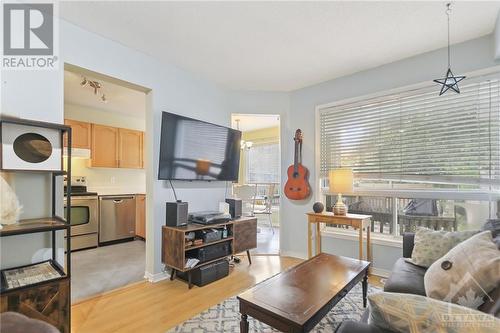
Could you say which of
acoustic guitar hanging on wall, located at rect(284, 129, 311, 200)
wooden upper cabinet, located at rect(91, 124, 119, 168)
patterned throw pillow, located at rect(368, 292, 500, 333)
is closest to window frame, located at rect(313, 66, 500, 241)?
acoustic guitar hanging on wall, located at rect(284, 129, 311, 200)

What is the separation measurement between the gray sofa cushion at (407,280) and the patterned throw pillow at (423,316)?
3.07ft

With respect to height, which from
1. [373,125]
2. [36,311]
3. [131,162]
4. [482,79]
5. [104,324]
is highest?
[482,79]

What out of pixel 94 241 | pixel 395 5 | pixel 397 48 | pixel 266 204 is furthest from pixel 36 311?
pixel 266 204

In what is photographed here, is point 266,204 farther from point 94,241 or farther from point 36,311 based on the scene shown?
point 36,311

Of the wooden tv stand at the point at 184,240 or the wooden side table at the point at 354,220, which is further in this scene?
the wooden side table at the point at 354,220

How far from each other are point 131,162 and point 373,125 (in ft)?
14.5

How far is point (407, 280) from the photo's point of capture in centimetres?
174

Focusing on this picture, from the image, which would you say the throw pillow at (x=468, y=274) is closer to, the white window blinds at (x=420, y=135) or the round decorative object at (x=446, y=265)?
the round decorative object at (x=446, y=265)

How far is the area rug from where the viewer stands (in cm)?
192

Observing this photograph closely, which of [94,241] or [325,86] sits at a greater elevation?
[325,86]

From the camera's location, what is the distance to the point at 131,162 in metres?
5.02

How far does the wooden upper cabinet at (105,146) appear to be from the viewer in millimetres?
4465

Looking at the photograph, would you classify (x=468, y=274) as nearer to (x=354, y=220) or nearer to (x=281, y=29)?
(x=354, y=220)

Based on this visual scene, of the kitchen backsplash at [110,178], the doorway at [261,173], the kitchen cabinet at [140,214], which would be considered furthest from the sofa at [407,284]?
the kitchen backsplash at [110,178]
